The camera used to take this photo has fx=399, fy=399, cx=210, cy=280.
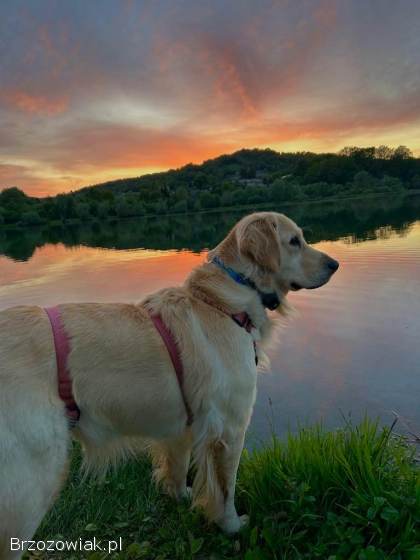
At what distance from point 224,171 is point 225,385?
463 feet

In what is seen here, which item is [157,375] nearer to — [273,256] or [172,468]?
[273,256]

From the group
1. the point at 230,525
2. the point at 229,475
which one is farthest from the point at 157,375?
the point at 230,525

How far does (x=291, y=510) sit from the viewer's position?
307cm

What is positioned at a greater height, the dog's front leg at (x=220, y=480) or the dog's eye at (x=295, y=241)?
the dog's eye at (x=295, y=241)

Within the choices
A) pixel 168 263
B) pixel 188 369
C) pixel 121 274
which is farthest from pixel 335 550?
pixel 168 263

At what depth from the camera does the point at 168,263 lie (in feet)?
72.0

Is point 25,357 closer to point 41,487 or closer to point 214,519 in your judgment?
point 41,487

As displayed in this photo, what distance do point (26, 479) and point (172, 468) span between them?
1.76 m

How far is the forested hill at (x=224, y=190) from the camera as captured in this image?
261 ft

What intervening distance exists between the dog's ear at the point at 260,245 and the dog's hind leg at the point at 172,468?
1.77 m

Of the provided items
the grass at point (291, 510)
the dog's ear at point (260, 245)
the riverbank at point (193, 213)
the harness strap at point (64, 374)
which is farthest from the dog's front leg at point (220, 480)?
the riverbank at point (193, 213)

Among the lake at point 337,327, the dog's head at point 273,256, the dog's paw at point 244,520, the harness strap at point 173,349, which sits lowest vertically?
the lake at point 337,327

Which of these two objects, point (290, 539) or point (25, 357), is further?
point (290, 539)

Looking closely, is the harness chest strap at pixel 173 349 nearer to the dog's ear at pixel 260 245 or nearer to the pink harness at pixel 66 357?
the pink harness at pixel 66 357
